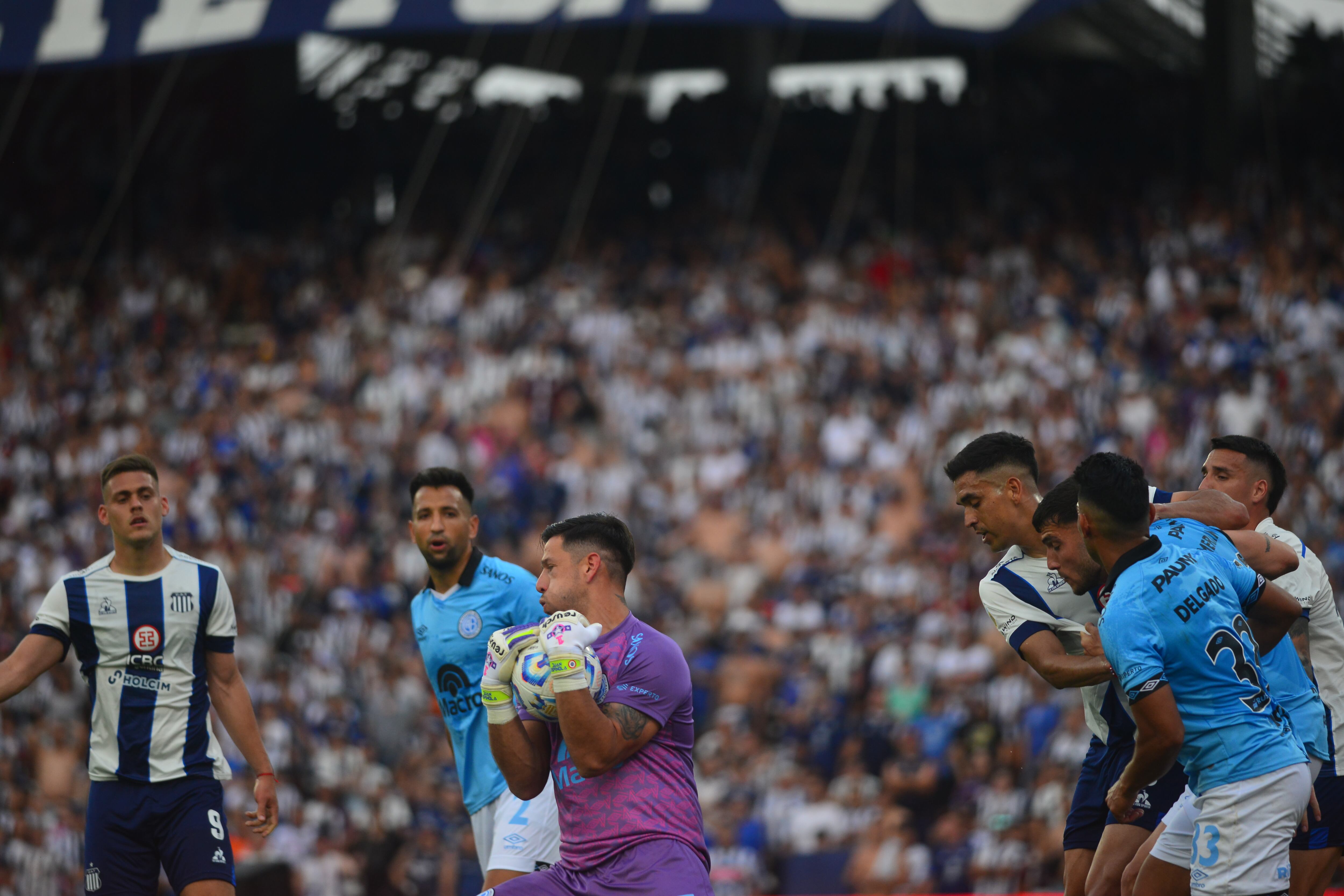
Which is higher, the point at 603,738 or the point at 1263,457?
the point at 1263,457

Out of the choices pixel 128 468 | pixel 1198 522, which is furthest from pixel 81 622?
pixel 1198 522

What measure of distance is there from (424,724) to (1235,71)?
13153 millimetres

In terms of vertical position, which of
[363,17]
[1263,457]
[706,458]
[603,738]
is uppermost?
[363,17]

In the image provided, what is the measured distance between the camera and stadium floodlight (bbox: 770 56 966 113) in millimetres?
20547

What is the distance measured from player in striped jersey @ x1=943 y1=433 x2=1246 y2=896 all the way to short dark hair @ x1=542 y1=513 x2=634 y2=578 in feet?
4.24

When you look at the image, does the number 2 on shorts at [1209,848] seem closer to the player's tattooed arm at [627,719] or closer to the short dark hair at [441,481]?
the player's tattooed arm at [627,719]

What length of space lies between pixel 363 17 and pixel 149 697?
47.7ft

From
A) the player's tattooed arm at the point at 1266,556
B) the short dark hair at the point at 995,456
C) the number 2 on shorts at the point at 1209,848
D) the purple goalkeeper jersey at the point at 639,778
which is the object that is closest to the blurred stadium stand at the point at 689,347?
the purple goalkeeper jersey at the point at 639,778

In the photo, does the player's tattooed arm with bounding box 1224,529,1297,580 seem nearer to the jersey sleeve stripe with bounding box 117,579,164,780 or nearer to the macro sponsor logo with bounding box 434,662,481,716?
the macro sponsor logo with bounding box 434,662,481,716

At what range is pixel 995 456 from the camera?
16.8 feet

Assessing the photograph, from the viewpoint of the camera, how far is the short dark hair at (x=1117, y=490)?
4250mm

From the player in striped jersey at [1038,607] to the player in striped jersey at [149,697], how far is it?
301 centimetres

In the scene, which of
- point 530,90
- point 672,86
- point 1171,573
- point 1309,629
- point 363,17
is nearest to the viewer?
point 1171,573

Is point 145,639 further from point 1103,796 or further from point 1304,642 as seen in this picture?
point 1304,642
